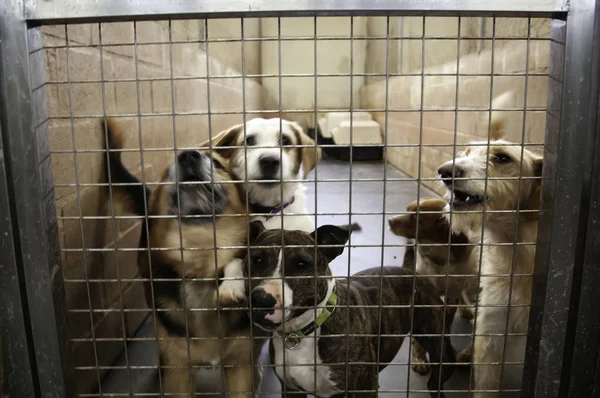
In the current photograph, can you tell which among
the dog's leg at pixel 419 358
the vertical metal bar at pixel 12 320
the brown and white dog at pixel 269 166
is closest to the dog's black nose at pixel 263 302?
the brown and white dog at pixel 269 166

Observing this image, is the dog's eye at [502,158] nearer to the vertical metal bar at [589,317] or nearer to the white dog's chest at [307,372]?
the vertical metal bar at [589,317]

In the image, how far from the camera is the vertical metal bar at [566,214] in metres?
1.27

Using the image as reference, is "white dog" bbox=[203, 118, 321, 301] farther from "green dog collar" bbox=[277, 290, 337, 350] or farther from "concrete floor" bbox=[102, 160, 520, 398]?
"green dog collar" bbox=[277, 290, 337, 350]

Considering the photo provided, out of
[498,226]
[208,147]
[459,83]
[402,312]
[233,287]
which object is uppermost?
[459,83]

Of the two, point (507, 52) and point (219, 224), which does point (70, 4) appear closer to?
point (219, 224)

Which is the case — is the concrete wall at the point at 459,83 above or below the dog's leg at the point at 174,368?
above

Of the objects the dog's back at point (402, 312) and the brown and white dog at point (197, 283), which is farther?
the dog's back at point (402, 312)

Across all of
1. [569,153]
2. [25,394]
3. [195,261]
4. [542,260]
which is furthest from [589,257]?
[25,394]

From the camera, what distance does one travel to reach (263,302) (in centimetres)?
154

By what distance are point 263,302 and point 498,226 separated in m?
1.05

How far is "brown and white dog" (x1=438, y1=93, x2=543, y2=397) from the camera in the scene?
190cm

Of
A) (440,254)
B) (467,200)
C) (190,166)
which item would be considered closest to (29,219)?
(190,166)

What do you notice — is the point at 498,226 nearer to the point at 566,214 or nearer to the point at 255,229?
the point at 566,214

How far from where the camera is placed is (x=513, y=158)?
6.59 feet
